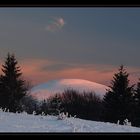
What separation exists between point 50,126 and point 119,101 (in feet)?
26.1

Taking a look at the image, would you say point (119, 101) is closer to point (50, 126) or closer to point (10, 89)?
point (10, 89)

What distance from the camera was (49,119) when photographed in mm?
7027

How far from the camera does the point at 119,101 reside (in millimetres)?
13945

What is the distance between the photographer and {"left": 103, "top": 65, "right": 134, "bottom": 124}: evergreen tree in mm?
10773

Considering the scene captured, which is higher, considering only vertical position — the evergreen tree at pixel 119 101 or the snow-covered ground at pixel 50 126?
the evergreen tree at pixel 119 101

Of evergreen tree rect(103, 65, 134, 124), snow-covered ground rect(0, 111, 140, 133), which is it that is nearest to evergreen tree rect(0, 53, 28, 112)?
snow-covered ground rect(0, 111, 140, 133)

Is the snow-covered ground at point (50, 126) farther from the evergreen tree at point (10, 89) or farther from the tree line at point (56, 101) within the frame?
the evergreen tree at point (10, 89)

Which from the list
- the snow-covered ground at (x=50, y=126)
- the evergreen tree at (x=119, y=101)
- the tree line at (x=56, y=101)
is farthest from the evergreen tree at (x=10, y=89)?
the evergreen tree at (x=119, y=101)

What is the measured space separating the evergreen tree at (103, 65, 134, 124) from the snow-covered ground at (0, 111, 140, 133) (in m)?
3.50

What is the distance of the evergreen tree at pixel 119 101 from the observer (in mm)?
10773

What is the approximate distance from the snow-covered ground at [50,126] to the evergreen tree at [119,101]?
350 cm

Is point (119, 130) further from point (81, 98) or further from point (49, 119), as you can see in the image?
point (81, 98)

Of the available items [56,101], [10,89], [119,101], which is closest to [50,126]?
[56,101]
